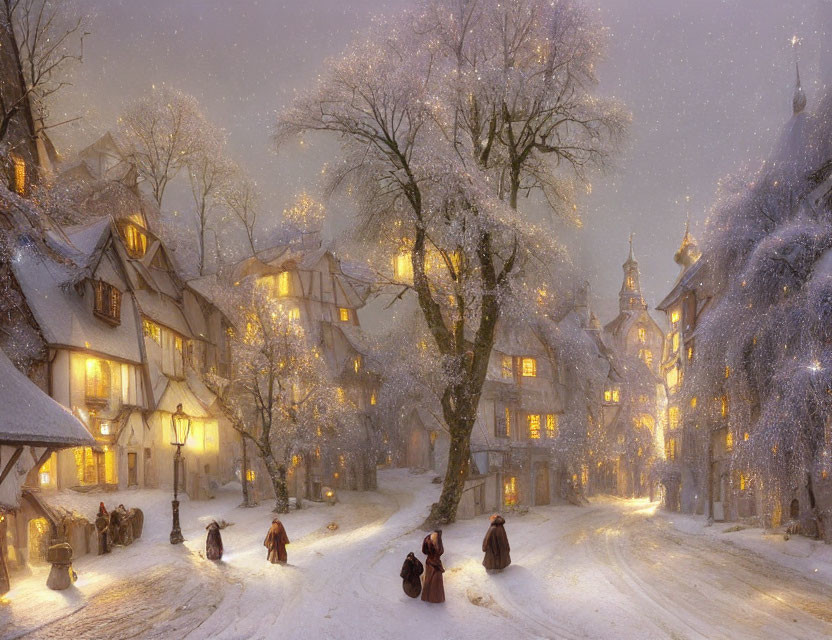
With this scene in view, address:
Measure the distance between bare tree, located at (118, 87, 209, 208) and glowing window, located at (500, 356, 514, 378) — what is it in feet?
73.4

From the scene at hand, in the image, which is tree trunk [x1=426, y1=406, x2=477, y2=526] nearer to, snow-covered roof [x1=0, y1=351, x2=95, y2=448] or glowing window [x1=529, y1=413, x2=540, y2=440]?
snow-covered roof [x1=0, y1=351, x2=95, y2=448]

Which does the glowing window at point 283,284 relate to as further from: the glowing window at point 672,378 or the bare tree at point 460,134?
the glowing window at point 672,378

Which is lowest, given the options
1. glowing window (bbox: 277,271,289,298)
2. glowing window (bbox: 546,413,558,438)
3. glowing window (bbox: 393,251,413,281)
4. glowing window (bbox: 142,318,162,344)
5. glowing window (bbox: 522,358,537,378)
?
glowing window (bbox: 546,413,558,438)

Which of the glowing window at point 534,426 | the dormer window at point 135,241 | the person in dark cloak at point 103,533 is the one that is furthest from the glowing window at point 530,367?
the person in dark cloak at point 103,533

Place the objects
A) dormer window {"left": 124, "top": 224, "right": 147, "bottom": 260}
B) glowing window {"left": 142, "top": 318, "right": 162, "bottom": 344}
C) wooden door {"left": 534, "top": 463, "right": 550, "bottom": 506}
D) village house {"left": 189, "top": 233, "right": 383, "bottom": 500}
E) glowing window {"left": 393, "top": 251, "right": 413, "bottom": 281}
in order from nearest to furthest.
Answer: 1. glowing window {"left": 393, "top": 251, "right": 413, "bottom": 281}
2. glowing window {"left": 142, "top": 318, "right": 162, "bottom": 344}
3. dormer window {"left": 124, "top": 224, "right": 147, "bottom": 260}
4. village house {"left": 189, "top": 233, "right": 383, "bottom": 500}
5. wooden door {"left": 534, "top": 463, "right": 550, "bottom": 506}

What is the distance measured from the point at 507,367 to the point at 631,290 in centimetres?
2415

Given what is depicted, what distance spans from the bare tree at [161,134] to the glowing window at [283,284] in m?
8.30

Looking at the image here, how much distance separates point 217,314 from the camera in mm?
36656

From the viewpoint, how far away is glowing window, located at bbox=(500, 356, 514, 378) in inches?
1421

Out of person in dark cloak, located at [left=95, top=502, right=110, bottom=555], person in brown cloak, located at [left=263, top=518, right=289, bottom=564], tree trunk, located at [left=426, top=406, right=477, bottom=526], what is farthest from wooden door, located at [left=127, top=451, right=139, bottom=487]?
tree trunk, located at [left=426, top=406, right=477, bottom=526]

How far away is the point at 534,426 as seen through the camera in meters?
37.7

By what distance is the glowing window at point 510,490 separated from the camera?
3447cm

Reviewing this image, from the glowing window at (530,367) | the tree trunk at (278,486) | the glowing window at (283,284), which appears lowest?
the tree trunk at (278,486)

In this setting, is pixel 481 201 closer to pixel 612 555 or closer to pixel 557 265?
pixel 557 265
